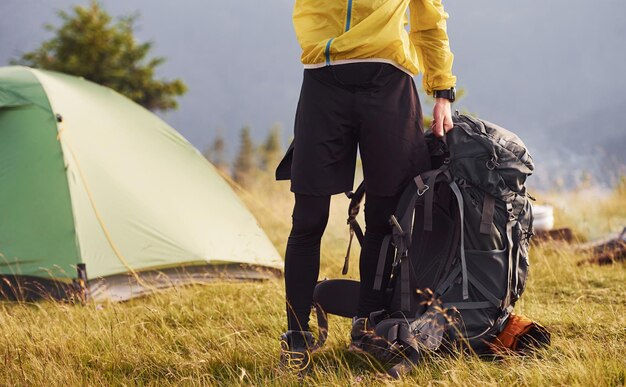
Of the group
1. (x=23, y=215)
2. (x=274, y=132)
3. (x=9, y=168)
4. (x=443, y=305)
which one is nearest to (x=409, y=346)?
(x=443, y=305)

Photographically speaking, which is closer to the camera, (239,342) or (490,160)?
(490,160)

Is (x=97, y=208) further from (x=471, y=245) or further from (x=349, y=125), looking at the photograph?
(x=471, y=245)

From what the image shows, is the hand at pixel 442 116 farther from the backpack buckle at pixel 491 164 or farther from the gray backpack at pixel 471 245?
the backpack buckle at pixel 491 164

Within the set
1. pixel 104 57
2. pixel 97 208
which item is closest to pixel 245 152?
pixel 104 57

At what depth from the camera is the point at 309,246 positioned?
262 cm

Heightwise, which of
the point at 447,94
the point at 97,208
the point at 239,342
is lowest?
the point at 239,342

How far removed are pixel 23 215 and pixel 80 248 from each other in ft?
1.54

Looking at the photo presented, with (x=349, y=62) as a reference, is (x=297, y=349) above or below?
below

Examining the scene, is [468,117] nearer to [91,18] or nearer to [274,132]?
[91,18]

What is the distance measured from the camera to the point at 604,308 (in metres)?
3.52

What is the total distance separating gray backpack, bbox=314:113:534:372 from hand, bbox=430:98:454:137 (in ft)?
0.16

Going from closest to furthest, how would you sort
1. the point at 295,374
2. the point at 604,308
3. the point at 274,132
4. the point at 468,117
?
the point at 295,374, the point at 468,117, the point at 604,308, the point at 274,132

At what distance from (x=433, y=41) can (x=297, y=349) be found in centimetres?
131

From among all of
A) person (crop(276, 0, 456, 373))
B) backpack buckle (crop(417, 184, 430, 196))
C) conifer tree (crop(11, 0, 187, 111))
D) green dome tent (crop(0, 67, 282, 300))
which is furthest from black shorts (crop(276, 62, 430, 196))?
conifer tree (crop(11, 0, 187, 111))
